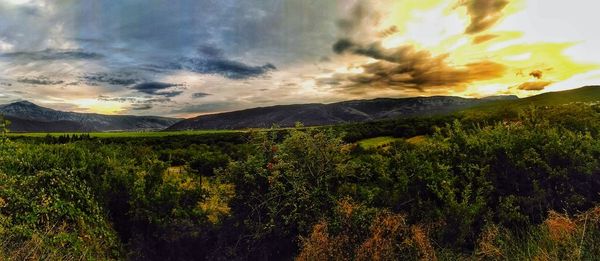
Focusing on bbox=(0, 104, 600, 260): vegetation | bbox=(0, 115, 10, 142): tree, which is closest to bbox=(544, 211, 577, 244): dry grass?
bbox=(0, 104, 600, 260): vegetation

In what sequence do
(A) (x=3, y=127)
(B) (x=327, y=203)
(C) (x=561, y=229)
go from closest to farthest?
(C) (x=561, y=229), (B) (x=327, y=203), (A) (x=3, y=127)

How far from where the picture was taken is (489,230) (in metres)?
6.07

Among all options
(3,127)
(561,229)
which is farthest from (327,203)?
(3,127)

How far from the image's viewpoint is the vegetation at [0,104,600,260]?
20.4 feet

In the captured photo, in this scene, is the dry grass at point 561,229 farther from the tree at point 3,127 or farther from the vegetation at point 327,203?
the tree at point 3,127

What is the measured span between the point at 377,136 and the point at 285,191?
45650 millimetres

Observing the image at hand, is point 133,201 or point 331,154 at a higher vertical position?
point 331,154

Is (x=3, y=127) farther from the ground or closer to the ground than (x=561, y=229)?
farther from the ground

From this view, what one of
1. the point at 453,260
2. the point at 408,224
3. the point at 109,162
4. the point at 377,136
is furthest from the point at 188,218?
the point at 377,136

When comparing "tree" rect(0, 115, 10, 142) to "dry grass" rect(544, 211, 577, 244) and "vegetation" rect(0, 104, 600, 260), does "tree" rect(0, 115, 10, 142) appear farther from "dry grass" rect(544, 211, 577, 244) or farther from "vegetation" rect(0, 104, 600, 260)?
"dry grass" rect(544, 211, 577, 244)

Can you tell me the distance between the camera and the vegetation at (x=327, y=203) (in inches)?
245

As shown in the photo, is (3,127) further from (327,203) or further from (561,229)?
(561,229)

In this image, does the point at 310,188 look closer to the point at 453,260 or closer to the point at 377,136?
the point at 453,260

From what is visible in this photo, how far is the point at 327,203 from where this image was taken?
694 centimetres
